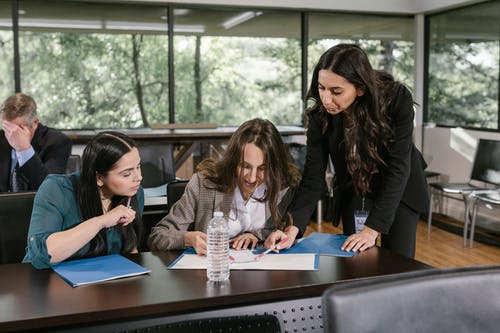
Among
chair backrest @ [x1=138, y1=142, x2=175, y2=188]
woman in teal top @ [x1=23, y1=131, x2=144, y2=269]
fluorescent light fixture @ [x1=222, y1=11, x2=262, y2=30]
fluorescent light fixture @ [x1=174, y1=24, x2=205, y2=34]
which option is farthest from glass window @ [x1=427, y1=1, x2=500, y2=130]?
woman in teal top @ [x1=23, y1=131, x2=144, y2=269]

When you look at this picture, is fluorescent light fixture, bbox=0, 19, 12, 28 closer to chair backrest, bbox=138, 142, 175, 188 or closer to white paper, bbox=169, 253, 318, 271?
chair backrest, bbox=138, 142, 175, 188

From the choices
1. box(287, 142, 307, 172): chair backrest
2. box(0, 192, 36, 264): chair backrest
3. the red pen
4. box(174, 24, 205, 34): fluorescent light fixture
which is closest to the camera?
the red pen

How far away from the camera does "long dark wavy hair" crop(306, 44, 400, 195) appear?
1.88 meters

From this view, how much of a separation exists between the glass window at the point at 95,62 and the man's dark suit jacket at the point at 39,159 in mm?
2228

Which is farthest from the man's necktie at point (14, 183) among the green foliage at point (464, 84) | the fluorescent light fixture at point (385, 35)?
the fluorescent light fixture at point (385, 35)

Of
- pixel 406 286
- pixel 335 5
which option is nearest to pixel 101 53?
pixel 335 5

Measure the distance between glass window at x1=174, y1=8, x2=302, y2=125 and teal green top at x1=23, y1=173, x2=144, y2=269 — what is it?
3730mm

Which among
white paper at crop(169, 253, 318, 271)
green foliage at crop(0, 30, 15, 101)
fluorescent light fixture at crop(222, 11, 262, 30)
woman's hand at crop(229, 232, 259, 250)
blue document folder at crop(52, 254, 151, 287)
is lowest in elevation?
white paper at crop(169, 253, 318, 271)

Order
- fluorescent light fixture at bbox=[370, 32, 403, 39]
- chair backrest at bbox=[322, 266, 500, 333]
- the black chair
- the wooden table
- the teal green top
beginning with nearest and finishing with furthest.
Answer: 1. chair backrest at bbox=[322, 266, 500, 333]
2. the wooden table
3. the black chair
4. the teal green top
5. fluorescent light fixture at bbox=[370, 32, 403, 39]

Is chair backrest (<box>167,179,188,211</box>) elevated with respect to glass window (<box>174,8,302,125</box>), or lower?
lower

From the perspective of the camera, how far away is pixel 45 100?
17.1 ft

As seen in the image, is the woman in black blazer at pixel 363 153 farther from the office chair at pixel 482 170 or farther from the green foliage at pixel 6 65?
the green foliage at pixel 6 65

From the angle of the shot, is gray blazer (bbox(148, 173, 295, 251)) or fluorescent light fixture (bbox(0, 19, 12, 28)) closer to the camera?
gray blazer (bbox(148, 173, 295, 251))

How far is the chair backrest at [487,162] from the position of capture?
490 cm
